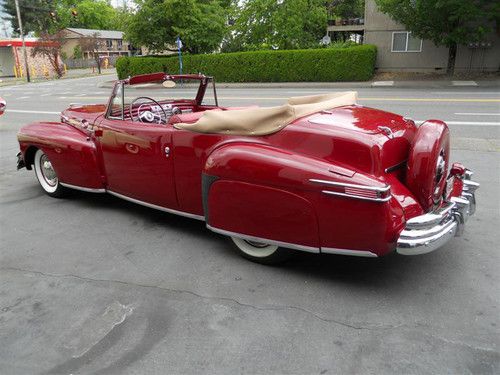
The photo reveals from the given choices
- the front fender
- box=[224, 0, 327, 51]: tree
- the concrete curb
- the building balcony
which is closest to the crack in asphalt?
the front fender

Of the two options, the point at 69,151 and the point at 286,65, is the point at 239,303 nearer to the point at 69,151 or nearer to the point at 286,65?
the point at 69,151

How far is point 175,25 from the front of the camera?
27.2 metres

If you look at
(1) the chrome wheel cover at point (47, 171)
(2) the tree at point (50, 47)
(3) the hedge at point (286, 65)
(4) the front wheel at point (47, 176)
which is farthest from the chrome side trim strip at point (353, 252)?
(2) the tree at point (50, 47)

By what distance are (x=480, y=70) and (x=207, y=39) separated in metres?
15.0

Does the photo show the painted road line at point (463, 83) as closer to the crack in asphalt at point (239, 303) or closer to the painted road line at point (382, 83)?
the painted road line at point (382, 83)

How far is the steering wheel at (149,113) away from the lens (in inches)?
182

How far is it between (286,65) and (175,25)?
8.79 m

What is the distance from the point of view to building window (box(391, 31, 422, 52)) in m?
22.1

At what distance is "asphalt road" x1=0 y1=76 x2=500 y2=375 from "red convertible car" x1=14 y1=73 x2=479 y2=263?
1.09 feet

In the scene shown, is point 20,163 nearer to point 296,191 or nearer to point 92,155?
point 92,155

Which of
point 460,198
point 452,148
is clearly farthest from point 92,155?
point 452,148

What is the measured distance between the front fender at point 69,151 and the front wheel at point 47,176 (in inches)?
7.4

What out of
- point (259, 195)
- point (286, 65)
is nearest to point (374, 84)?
point (286, 65)

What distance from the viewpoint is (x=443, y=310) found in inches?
115
